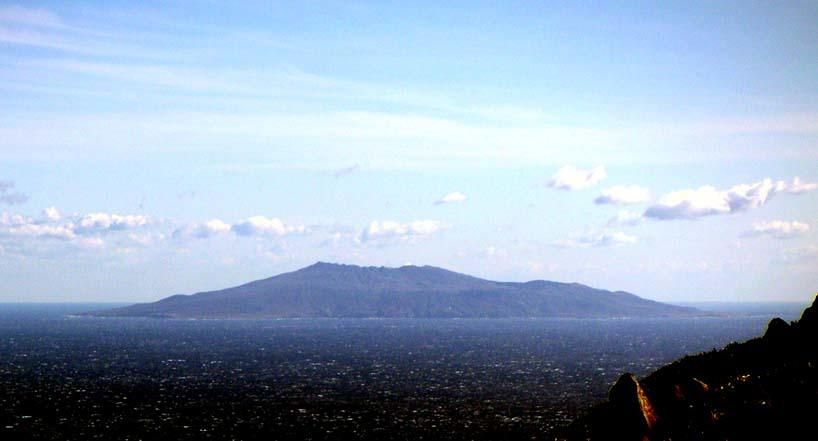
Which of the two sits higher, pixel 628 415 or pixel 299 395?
pixel 628 415

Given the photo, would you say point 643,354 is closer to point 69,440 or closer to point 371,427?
point 371,427

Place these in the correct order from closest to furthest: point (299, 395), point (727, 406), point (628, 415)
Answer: point (628, 415) → point (727, 406) → point (299, 395)

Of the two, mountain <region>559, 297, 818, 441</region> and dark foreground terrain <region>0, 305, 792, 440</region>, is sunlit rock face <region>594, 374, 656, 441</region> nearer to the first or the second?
mountain <region>559, 297, 818, 441</region>

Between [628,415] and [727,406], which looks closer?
[628,415]

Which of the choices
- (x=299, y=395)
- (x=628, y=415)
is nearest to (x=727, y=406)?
(x=628, y=415)

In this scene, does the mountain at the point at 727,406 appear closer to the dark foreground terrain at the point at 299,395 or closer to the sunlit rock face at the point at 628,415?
the sunlit rock face at the point at 628,415

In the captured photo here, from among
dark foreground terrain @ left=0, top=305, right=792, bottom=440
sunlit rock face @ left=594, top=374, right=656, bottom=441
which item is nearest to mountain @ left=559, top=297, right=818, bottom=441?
sunlit rock face @ left=594, top=374, right=656, bottom=441

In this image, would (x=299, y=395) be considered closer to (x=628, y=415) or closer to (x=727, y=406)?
(x=628, y=415)

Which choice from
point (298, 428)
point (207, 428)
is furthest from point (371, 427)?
point (207, 428)
